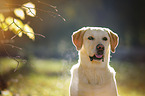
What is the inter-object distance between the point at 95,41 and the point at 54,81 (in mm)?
3209

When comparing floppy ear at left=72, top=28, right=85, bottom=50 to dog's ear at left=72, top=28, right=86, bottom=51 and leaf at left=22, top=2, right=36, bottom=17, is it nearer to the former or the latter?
dog's ear at left=72, top=28, right=86, bottom=51

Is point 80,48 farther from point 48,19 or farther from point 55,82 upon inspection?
point 48,19

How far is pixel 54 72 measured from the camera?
6.02 metres

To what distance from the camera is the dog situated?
2496mm

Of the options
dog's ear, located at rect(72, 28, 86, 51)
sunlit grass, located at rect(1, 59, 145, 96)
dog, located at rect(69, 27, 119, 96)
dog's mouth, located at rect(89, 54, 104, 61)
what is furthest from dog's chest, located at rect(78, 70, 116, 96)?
sunlit grass, located at rect(1, 59, 145, 96)

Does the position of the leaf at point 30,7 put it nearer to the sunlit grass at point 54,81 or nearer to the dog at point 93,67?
the dog at point 93,67

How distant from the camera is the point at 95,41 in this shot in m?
2.46

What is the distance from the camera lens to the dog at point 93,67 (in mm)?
2496

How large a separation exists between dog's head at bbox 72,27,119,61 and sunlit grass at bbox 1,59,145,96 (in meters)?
1.46

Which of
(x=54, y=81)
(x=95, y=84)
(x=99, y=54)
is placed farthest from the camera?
(x=54, y=81)

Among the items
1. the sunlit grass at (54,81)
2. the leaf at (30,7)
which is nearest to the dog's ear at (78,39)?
the leaf at (30,7)

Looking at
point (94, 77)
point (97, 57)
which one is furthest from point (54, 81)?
point (97, 57)

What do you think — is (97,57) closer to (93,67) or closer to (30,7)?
(93,67)

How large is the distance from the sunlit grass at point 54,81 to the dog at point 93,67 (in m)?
1.37
